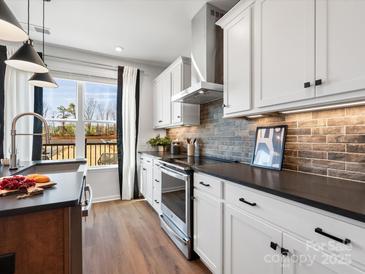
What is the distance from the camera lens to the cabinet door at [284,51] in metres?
1.22

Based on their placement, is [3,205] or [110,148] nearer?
[3,205]

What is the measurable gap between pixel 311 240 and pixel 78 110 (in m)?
3.80

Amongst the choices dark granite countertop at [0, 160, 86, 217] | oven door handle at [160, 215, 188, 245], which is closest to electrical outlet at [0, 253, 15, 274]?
dark granite countertop at [0, 160, 86, 217]

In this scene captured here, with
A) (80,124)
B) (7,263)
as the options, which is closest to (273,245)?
(7,263)

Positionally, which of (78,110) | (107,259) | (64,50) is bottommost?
(107,259)

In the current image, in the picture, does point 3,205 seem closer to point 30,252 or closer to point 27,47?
point 30,252

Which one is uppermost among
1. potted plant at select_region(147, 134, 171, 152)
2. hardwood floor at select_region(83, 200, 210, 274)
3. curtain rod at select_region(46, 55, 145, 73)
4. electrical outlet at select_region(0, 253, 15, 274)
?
curtain rod at select_region(46, 55, 145, 73)

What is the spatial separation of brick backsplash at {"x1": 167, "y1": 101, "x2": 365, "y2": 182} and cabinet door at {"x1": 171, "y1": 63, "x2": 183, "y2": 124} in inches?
40.0

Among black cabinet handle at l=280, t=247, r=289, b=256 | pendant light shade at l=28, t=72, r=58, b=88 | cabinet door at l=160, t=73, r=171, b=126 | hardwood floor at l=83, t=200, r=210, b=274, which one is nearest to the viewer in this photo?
black cabinet handle at l=280, t=247, r=289, b=256

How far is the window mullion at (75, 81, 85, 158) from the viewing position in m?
3.56

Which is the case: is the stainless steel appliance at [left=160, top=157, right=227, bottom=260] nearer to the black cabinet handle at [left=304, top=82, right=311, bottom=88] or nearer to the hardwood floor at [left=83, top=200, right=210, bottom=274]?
the hardwood floor at [left=83, top=200, right=210, bottom=274]

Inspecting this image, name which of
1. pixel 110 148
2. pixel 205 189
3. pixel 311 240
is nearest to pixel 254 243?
pixel 311 240

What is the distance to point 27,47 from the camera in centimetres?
170

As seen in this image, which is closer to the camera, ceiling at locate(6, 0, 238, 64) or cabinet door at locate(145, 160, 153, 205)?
ceiling at locate(6, 0, 238, 64)
